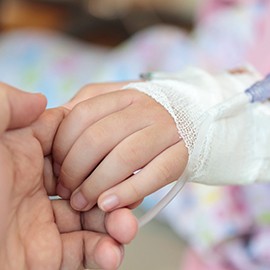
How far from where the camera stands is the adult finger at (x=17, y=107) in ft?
1.91

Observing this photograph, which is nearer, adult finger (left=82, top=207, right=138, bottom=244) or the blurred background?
adult finger (left=82, top=207, right=138, bottom=244)

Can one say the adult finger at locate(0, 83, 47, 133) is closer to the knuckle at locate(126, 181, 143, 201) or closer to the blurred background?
the knuckle at locate(126, 181, 143, 201)

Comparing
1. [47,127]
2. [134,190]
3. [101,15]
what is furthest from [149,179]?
[101,15]

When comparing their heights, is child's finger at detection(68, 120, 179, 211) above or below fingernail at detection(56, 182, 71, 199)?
above

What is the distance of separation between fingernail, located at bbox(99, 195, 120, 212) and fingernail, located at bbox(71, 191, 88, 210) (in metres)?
0.04

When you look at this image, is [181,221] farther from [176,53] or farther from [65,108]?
[65,108]

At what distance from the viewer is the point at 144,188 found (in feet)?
2.11

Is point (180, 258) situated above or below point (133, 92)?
below

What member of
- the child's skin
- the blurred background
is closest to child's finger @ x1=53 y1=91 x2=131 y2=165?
the child's skin

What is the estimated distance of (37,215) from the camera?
64cm

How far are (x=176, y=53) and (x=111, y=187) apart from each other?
102 cm

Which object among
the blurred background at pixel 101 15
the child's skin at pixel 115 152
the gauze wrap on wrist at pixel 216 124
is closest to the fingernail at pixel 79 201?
the child's skin at pixel 115 152

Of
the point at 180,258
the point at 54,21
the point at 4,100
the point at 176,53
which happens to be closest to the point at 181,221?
the point at 180,258

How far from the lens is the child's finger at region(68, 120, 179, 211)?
63 cm
